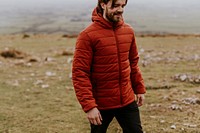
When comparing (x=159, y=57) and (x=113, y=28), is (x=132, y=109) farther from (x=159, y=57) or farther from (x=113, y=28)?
(x=159, y=57)

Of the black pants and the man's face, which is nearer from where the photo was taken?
the man's face

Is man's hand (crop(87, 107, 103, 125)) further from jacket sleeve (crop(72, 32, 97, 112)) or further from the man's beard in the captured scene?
the man's beard

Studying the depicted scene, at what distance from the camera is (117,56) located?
16.3ft

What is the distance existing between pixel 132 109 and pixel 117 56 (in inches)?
27.2

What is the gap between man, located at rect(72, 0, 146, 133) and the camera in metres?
4.77

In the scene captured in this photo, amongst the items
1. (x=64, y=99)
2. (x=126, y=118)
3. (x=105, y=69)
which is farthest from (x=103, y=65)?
(x=64, y=99)

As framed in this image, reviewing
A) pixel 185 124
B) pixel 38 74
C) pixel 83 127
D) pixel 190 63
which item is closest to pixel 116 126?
pixel 83 127

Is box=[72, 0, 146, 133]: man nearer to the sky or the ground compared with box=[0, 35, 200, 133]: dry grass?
nearer to the sky

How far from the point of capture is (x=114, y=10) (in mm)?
4746

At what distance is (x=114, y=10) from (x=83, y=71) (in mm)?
789

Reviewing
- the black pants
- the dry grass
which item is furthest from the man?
the dry grass

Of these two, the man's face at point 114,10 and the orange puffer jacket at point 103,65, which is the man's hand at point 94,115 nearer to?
the orange puffer jacket at point 103,65

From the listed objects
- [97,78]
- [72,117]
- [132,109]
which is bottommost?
[72,117]

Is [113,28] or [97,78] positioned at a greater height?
[113,28]
